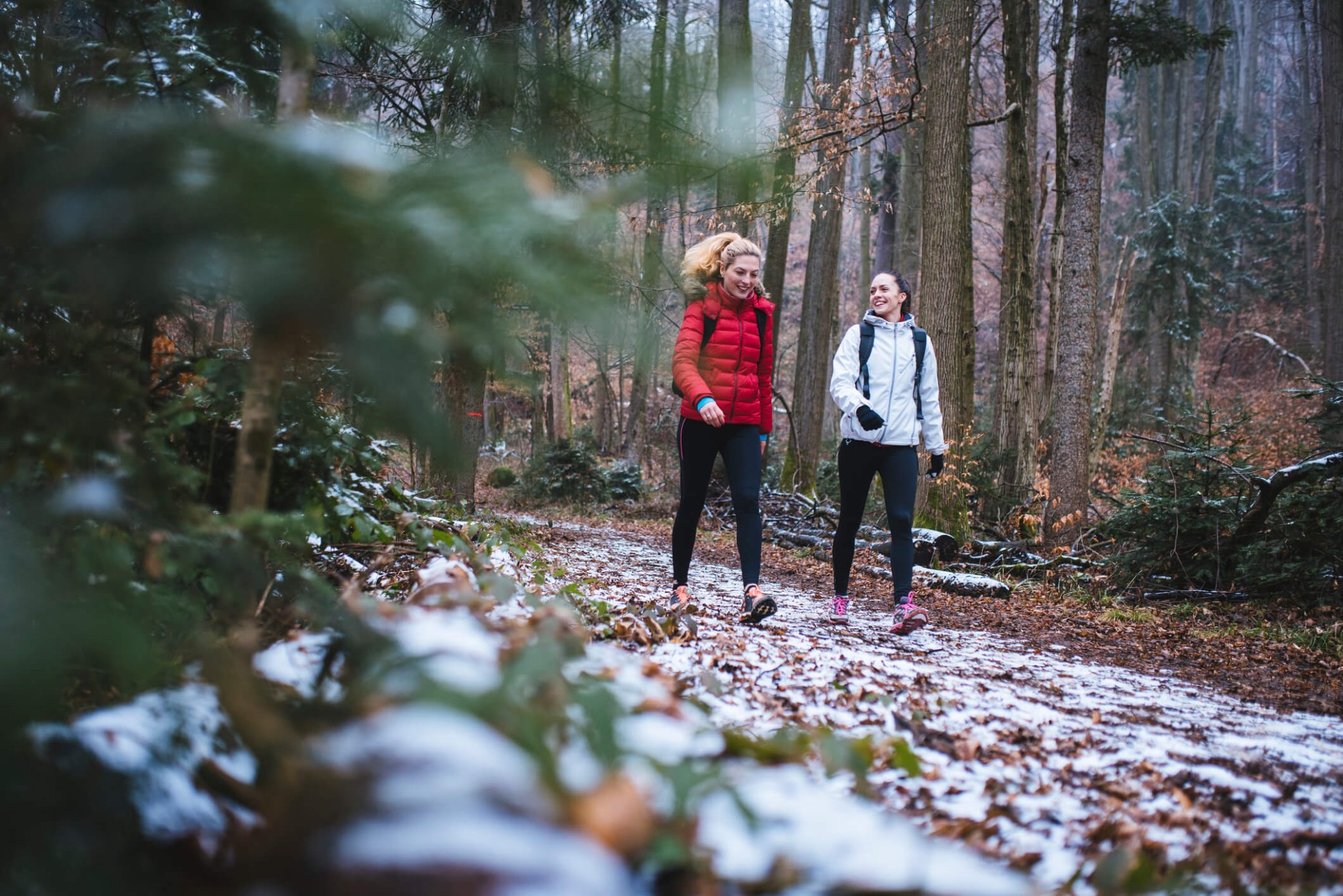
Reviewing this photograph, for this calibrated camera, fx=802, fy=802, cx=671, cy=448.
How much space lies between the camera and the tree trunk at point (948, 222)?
8820mm

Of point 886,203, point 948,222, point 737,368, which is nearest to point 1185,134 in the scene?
point 886,203

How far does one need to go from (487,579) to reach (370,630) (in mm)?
784

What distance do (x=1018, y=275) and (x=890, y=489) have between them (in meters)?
8.11

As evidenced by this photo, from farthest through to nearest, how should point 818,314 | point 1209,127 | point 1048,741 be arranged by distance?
point 1209,127
point 818,314
point 1048,741

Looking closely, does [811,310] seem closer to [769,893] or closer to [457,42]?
[457,42]

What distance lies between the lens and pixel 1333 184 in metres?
13.4

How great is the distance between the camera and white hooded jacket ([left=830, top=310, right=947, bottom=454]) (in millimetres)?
4957

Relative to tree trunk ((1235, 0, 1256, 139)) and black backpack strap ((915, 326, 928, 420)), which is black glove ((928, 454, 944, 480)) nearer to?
black backpack strap ((915, 326, 928, 420))

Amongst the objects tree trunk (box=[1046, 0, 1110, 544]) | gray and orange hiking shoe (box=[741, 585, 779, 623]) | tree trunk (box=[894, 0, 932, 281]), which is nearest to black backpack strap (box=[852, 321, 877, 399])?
gray and orange hiking shoe (box=[741, 585, 779, 623])

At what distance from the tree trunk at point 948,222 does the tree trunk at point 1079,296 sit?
1.09 metres

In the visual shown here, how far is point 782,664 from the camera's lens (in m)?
3.51

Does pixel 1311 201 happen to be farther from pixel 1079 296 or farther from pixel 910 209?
pixel 1079 296

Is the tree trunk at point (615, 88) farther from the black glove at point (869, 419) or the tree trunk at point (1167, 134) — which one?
the tree trunk at point (1167, 134)

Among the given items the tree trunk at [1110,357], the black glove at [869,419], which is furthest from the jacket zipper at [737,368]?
the tree trunk at [1110,357]
